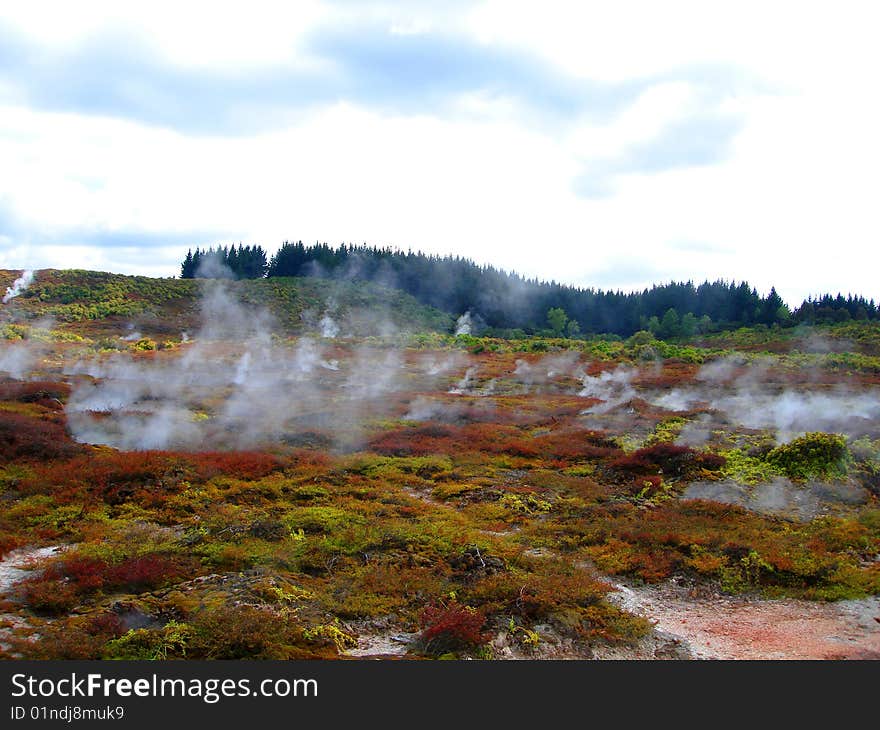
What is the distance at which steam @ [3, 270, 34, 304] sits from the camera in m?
82.0

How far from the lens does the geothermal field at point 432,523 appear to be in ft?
35.9

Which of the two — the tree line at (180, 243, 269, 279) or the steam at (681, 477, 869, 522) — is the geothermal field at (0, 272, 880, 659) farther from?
the tree line at (180, 243, 269, 279)

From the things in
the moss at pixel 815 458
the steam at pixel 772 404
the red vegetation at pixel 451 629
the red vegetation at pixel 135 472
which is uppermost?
the steam at pixel 772 404

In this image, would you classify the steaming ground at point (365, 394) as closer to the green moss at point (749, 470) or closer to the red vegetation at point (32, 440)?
the red vegetation at point (32, 440)

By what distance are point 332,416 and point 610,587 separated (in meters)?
22.4

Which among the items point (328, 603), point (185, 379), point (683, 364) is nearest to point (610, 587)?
point (328, 603)

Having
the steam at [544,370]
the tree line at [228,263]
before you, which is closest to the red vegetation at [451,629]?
the steam at [544,370]

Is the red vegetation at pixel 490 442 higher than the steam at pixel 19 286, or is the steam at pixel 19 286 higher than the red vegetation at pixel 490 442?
the steam at pixel 19 286

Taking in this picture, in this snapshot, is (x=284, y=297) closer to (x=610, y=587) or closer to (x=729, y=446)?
(x=729, y=446)

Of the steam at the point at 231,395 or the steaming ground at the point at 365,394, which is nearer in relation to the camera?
the steam at the point at 231,395

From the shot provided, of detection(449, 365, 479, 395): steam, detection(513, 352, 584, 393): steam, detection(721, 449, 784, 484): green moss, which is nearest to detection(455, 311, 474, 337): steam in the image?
detection(513, 352, 584, 393): steam

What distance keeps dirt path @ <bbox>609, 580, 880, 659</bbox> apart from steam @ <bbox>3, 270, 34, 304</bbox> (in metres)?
91.0

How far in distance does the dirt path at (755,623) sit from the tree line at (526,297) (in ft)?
275

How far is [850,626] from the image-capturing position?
38.1ft
